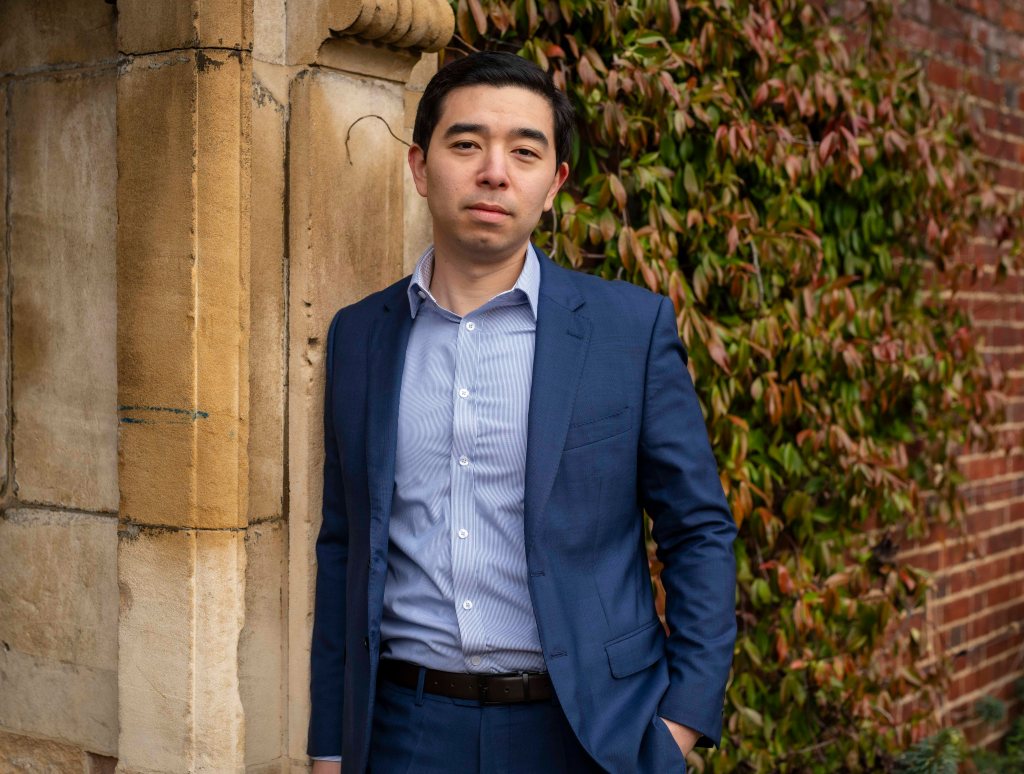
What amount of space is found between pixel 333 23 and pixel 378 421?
80cm

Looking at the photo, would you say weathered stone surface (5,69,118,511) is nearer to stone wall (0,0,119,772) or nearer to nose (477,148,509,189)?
stone wall (0,0,119,772)

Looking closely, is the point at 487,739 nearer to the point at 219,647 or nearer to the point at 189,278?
the point at 219,647

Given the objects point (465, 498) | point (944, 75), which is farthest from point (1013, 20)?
point (465, 498)

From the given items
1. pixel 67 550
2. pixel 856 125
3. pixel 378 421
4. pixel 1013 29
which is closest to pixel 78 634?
pixel 67 550

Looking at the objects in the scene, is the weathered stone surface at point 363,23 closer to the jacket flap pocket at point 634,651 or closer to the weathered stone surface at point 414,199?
the weathered stone surface at point 414,199

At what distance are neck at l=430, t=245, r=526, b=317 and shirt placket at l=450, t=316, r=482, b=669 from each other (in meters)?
0.17

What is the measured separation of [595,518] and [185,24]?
1195 millimetres

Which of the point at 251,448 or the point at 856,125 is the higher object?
the point at 856,125

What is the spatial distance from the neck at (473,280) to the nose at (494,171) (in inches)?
6.5

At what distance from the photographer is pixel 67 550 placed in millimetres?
2645

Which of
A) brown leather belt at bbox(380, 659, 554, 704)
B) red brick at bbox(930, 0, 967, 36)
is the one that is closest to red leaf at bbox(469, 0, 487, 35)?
brown leather belt at bbox(380, 659, 554, 704)

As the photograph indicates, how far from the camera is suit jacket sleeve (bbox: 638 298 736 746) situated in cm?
219

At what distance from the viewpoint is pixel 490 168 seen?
212 centimetres

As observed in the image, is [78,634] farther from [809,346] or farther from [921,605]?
[921,605]
